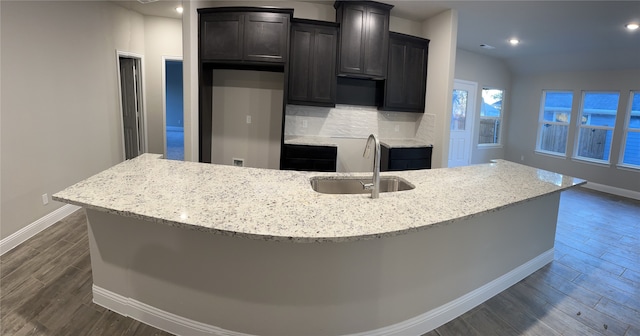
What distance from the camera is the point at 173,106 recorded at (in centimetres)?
426

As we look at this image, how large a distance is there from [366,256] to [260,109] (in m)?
3.21

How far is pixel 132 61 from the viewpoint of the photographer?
14.1 ft

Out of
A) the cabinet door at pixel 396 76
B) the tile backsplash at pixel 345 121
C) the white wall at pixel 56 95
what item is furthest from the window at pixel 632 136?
the white wall at pixel 56 95

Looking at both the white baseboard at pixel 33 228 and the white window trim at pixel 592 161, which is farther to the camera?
→ the white window trim at pixel 592 161

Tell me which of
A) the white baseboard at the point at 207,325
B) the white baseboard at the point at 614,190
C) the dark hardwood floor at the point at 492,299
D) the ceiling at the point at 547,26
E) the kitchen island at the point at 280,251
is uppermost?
the ceiling at the point at 547,26

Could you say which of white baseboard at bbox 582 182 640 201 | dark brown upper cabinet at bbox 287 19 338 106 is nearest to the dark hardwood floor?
dark brown upper cabinet at bbox 287 19 338 106

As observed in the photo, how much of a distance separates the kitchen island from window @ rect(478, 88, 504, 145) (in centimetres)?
571

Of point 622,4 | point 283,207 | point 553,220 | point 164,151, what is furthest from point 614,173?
point 164,151

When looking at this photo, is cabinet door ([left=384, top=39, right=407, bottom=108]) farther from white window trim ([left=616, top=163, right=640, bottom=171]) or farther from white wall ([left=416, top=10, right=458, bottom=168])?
white window trim ([left=616, top=163, right=640, bottom=171])

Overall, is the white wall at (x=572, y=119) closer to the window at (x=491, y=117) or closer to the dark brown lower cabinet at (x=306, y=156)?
the window at (x=491, y=117)

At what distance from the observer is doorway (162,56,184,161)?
409cm

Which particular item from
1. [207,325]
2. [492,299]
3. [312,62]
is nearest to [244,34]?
[312,62]

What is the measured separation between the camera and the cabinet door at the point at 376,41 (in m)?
4.00

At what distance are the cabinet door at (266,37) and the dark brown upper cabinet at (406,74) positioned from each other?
1.46 m
